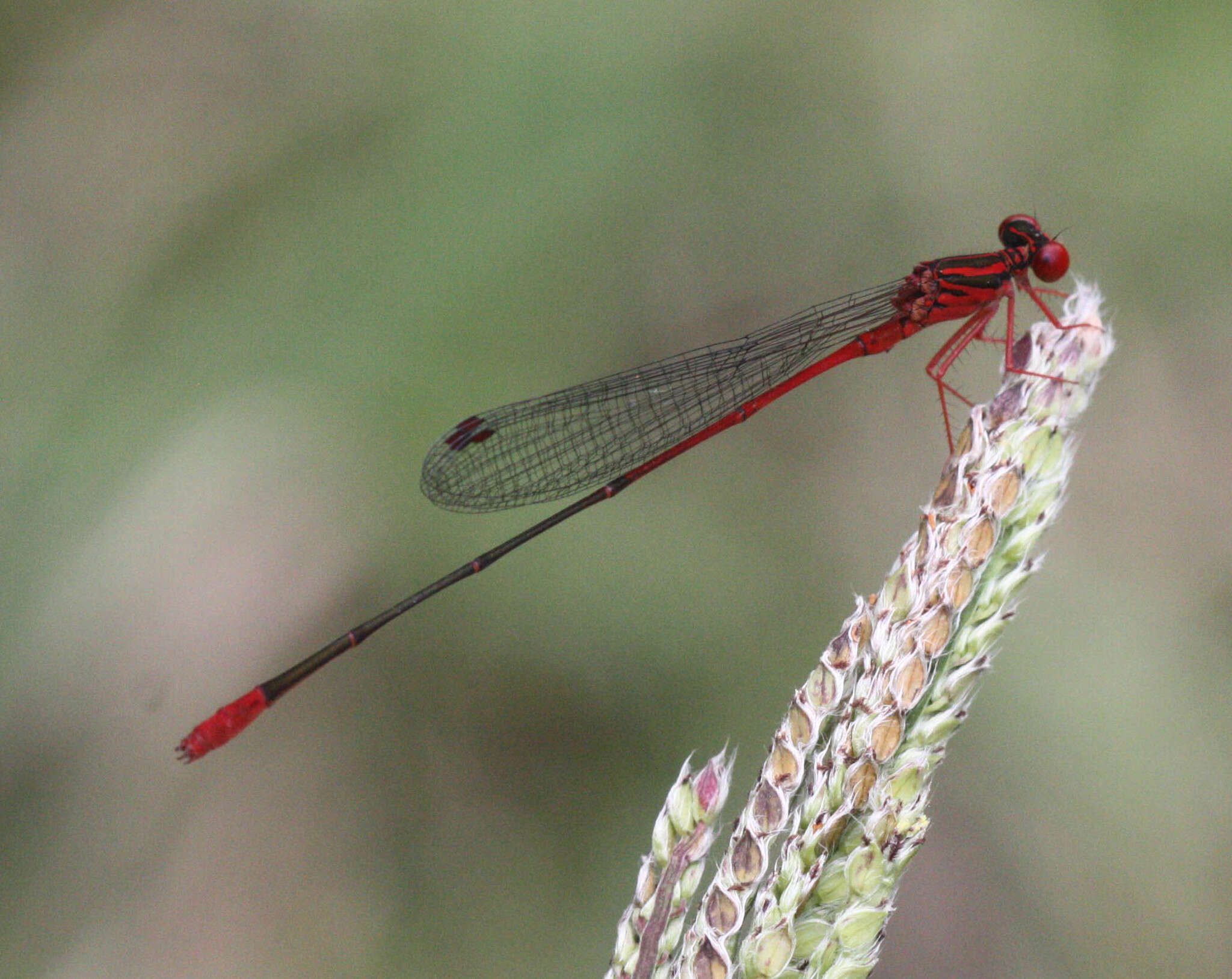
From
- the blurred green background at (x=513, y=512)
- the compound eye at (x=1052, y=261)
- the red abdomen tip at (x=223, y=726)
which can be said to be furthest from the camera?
the blurred green background at (x=513, y=512)

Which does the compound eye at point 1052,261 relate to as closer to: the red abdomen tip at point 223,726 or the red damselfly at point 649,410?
the red damselfly at point 649,410

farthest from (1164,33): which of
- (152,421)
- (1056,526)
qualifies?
(152,421)

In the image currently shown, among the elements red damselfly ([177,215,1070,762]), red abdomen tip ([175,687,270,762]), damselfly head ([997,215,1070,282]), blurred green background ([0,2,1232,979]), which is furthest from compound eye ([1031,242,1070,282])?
red abdomen tip ([175,687,270,762])

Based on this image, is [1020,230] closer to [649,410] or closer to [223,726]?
[649,410]

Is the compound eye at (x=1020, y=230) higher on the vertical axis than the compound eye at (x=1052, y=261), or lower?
higher

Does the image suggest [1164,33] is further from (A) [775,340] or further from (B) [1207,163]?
(A) [775,340]

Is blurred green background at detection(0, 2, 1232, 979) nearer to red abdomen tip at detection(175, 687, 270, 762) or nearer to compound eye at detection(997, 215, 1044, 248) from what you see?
red abdomen tip at detection(175, 687, 270, 762)

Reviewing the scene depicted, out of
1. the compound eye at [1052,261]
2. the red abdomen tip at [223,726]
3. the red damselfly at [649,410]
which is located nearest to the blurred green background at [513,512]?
the red damselfly at [649,410]

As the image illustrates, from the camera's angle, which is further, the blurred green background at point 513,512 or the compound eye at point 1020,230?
the blurred green background at point 513,512
